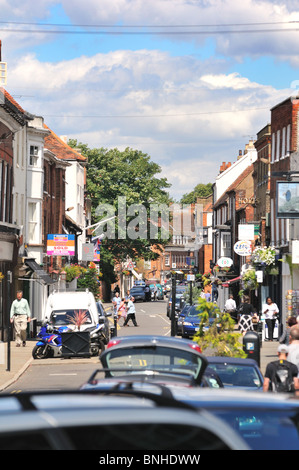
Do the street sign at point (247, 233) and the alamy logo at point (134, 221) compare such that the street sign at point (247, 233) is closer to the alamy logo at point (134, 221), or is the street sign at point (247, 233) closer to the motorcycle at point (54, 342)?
the motorcycle at point (54, 342)

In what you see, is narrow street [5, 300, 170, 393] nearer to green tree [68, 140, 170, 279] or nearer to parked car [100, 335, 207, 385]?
parked car [100, 335, 207, 385]

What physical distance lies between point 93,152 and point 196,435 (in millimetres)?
81875

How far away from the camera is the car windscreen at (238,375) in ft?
46.6

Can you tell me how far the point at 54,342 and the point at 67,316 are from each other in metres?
0.96

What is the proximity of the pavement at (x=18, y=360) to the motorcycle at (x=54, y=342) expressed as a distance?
391mm

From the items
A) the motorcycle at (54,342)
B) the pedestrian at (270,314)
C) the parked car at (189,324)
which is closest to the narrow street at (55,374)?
the motorcycle at (54,342)

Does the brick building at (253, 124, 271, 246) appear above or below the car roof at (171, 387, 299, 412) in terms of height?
above

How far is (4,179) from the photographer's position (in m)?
38.8

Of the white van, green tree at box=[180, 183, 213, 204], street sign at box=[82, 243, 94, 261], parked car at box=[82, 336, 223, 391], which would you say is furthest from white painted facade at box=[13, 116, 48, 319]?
green tree at box=[180, 183, 213, 204]

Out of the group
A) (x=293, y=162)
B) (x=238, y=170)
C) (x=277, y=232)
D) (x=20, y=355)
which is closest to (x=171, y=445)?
(x=20, y=355)

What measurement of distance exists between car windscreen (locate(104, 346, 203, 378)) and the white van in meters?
16.8

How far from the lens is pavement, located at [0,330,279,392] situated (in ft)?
72.1

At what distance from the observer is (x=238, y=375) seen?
1450cm

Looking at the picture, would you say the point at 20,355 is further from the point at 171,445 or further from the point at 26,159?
the point at 171,445
